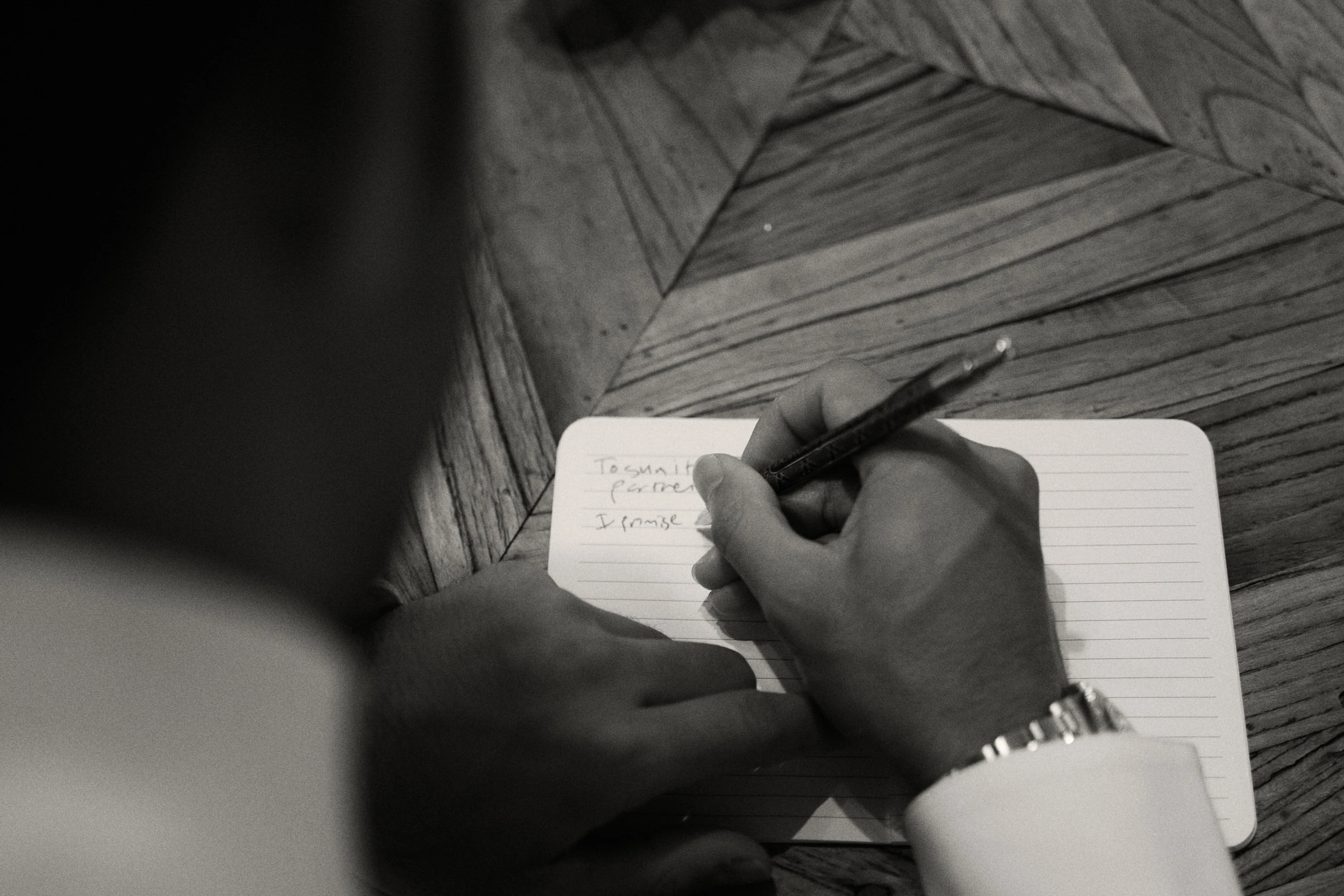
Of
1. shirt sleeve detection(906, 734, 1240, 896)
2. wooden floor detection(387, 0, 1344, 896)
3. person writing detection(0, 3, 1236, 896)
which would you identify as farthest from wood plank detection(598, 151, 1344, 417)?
person writing detection(0, 3, 1236, 896)

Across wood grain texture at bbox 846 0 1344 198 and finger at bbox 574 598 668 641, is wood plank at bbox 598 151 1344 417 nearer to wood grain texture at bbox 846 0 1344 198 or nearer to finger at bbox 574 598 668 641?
wood grain texture at bbox 846 0 1344 198

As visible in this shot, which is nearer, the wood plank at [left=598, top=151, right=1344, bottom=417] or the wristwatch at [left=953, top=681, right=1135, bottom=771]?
the wristwatch at [left=953, top=681, right=1135, bottom=771]

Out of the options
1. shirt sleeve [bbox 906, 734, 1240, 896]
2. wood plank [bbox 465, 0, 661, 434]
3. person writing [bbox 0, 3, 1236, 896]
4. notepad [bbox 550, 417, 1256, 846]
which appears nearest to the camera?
person writing [bbox 0, 3, 1236, 896]

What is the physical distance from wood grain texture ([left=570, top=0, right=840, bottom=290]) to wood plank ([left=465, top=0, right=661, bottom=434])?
2cm

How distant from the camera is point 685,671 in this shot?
1.54ft

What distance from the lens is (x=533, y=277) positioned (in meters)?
0.64

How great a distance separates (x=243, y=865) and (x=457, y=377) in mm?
410

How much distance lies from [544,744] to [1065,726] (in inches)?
9.2

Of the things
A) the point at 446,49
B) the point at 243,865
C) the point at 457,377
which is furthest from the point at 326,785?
the point at 457,377

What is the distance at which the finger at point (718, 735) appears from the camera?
1.44ft

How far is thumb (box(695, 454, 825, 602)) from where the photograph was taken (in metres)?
0.46

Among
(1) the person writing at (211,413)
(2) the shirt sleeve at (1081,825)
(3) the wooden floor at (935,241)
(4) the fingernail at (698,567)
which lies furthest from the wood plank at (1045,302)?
(1) the person writing at (211,413)

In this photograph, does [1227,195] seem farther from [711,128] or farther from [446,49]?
[446,49]

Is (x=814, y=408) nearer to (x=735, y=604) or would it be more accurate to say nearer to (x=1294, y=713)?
(x=735, y=604)
